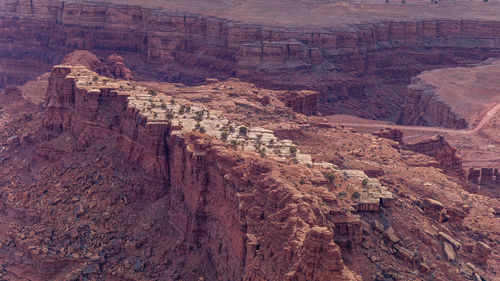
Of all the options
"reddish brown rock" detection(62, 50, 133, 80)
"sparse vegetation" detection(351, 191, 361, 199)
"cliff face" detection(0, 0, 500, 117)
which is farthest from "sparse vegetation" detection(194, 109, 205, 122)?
"cliff face" detection(0, 0, 500, 117)

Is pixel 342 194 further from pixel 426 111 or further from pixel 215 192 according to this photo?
pixel 426 111

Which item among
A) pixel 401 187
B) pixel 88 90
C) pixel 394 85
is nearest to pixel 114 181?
pixel 88 90

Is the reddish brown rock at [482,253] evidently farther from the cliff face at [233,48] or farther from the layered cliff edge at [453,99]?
the cliff face at [233,48]

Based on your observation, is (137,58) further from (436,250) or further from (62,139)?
(436,250)

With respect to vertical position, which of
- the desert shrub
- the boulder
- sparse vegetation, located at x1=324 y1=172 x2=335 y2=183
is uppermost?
sparse vegetation, located at x1=324 y1=172 x2=335 y2=183

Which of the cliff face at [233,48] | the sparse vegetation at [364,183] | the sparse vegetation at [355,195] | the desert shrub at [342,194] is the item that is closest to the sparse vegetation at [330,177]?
the desert shrub at [342,194]

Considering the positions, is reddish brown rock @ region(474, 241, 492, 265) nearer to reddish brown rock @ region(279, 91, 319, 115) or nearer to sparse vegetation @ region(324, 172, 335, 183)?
sparse vegetation @ region(324, 172, 335, 183)
